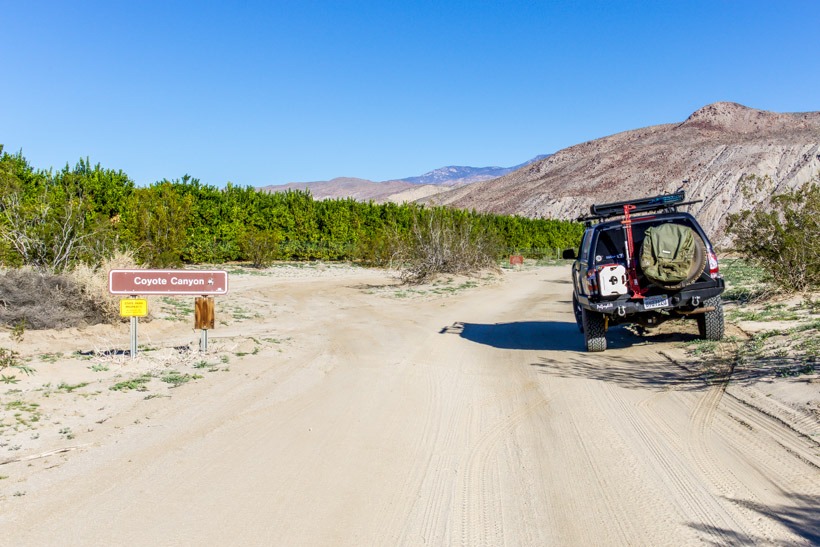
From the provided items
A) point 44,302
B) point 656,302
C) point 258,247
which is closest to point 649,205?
point 656,302

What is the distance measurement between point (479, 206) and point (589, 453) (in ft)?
480

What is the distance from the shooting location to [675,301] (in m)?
10.1

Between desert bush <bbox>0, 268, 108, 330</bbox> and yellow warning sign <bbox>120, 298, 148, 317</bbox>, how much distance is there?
2.54 m

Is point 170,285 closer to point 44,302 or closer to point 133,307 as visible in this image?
point 133,307

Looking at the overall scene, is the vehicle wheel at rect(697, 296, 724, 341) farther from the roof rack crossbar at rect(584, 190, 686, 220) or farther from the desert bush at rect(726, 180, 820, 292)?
the desert bush at rect(726, 180, 820, 292)

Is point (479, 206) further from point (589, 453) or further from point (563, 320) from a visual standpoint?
point (589, 453)

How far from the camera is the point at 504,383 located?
8672 millimetres

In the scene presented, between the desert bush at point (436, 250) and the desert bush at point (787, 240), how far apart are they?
13.3m

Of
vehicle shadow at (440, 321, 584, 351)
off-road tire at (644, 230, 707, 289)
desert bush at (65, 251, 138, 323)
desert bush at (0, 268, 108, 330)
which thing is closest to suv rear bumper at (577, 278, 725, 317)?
off-road tire at (644, 230, 707, 289)

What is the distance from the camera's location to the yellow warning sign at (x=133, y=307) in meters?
9.83

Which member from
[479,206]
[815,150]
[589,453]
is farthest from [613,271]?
[479,206]

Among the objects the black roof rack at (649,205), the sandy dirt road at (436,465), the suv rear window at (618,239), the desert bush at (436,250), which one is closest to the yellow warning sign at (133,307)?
the sandy dirt road at (436,465)

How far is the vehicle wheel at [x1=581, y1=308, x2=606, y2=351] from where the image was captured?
424 inches

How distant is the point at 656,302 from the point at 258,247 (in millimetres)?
24392
